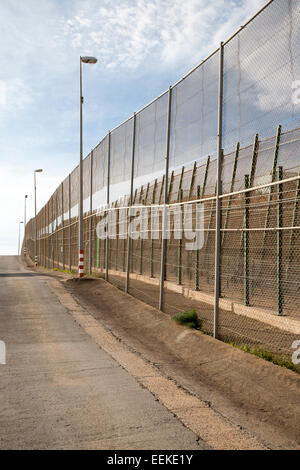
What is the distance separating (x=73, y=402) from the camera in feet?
16.0

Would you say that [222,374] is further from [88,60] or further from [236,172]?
[88,60]

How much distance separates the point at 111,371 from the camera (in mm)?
6152

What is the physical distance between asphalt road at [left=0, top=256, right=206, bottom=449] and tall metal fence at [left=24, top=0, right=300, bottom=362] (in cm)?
251

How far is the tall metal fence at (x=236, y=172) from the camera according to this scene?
23.8ft

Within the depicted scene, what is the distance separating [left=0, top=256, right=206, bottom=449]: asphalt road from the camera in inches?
154

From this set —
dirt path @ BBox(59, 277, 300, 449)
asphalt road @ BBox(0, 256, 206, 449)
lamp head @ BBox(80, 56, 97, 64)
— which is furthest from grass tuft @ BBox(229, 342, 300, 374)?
lamp head @ BBox(80, 56, 97, 64)

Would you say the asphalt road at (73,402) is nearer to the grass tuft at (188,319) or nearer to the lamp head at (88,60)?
the grass tuft at (188,319)

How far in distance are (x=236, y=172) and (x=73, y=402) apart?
7.39 meters

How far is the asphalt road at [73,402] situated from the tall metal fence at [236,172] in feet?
8.24

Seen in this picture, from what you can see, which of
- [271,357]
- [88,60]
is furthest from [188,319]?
[88,60]

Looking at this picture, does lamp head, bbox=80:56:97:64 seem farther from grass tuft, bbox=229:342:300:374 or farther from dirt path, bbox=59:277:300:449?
grass tuft, bbox=229:342:300:374

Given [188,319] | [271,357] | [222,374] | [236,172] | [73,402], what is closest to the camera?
[73,402]
